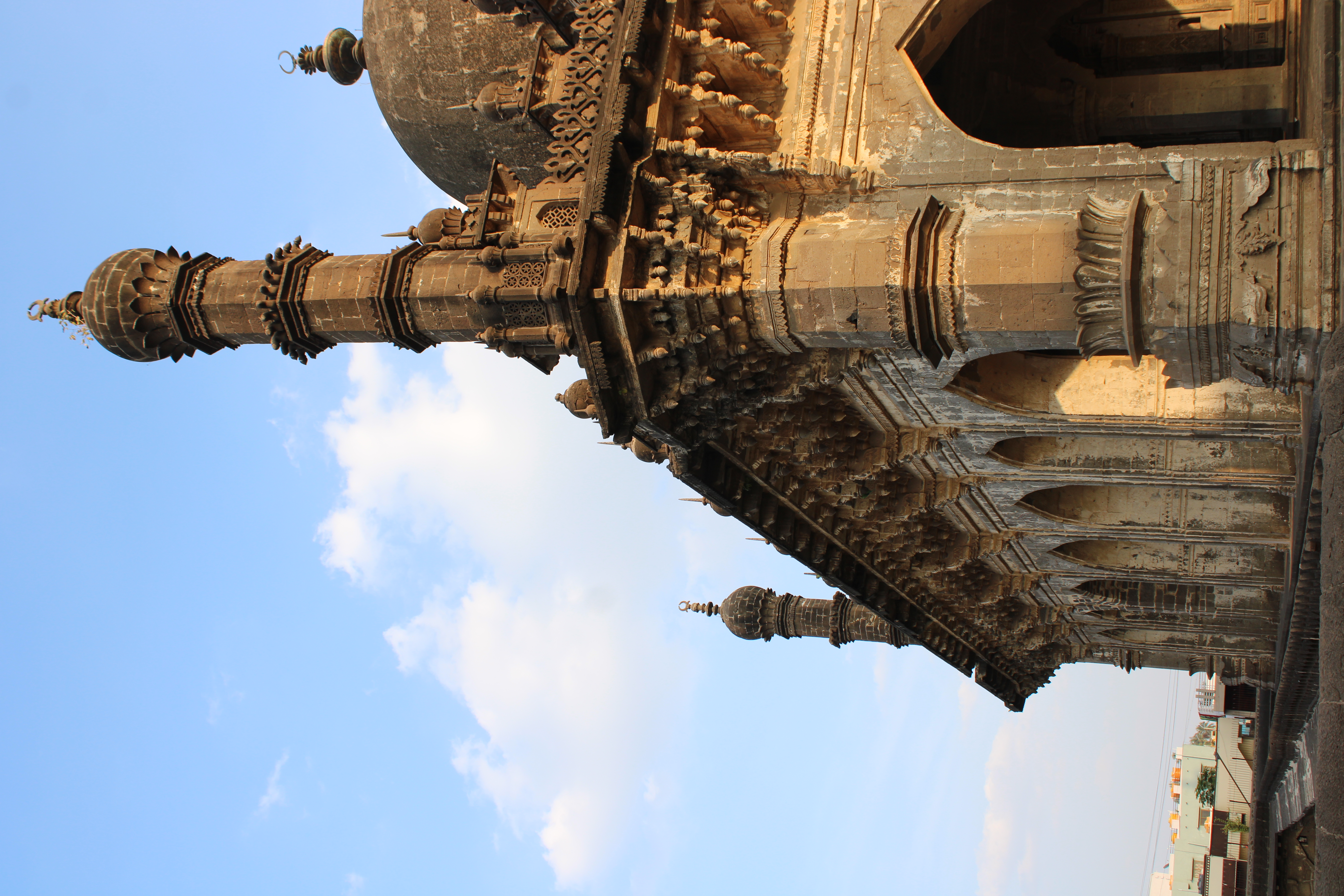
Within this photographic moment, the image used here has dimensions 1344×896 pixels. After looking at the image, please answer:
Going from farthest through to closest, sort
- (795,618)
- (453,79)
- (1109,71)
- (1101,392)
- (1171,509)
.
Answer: (795,618) → (1171,509) → (1109,71) → (1101,392) → (453,79)

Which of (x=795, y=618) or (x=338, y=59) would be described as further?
(x=795, y=618)

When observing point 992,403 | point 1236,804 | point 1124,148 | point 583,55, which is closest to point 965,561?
point 992,403

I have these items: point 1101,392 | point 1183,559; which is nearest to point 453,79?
point 1101,392

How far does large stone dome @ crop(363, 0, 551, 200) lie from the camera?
1012cm

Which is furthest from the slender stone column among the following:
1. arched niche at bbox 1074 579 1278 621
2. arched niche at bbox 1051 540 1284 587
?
arched niche at bbox 1074 579 1278 621

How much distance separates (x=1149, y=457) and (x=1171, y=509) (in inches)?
76.1

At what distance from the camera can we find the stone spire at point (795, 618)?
2073 centimetres

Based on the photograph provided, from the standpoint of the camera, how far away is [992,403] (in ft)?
35.7

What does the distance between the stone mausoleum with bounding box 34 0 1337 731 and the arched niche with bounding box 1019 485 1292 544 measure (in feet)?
0.17

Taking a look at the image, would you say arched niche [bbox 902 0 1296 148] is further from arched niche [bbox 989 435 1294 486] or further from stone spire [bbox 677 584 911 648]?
stone spire [bbox 677 584 911 648]

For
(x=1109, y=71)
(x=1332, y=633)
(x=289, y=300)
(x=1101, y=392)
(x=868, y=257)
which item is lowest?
(x=1332, y=633)

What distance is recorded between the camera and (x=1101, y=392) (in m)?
10.8

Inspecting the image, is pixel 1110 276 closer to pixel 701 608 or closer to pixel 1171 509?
pixel 1171 509

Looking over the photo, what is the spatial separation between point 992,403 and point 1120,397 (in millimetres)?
1338
